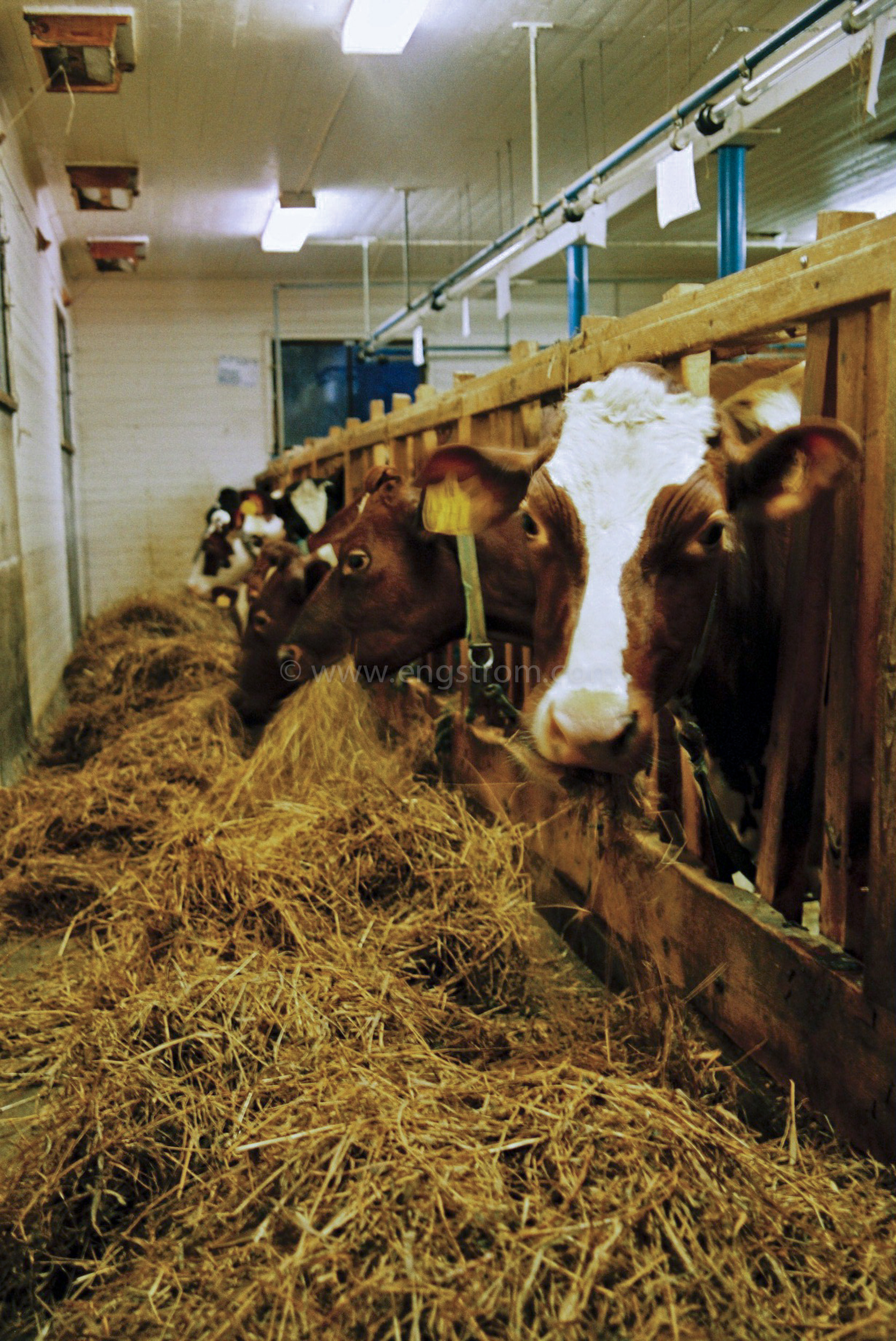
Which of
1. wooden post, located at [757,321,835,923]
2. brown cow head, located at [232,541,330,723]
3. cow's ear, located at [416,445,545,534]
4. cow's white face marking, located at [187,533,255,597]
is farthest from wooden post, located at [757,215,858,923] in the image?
cow's white face marking, located at [187,533,255,597]

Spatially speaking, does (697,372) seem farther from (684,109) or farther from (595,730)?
(684,109)

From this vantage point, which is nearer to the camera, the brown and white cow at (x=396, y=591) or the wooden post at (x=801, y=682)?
the wooden post at (x=801, y=682)

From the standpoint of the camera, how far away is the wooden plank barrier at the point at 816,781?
1.58 meters

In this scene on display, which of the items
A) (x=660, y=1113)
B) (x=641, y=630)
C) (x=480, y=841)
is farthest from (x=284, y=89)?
(x=660, y=1113)

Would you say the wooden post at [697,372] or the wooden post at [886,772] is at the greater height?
the wooden post at [697,372]

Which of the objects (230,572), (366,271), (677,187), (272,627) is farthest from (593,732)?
(366,271)

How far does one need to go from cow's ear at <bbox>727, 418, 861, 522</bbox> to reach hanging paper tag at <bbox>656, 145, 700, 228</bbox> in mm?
2306

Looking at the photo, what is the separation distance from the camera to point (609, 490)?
1.85 m

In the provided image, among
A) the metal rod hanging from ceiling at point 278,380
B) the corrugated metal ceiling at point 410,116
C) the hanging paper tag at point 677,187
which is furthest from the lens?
the metal rod hanging from ceiling at point 278,380

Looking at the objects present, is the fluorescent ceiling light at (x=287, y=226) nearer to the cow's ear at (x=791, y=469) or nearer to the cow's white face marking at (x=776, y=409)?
the cow's white face marking at (x=776, y=409)

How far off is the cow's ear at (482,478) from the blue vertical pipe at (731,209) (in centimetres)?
303

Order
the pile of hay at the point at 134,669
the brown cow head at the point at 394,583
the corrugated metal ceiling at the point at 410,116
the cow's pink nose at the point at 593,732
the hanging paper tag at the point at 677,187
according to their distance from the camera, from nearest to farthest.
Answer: the cow's pink nose at the point at 593,732 < the brown cow head at the point at 394,583 < the hanging paper tag at the point at 677,187 < the pile of hay at the point at 134,669 < the corrugated metal ceiling at the point at 410,116

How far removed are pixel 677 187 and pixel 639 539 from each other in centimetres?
265

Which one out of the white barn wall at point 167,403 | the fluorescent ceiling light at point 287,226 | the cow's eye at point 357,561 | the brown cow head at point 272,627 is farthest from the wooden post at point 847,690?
the white barn wall at point 167,403
